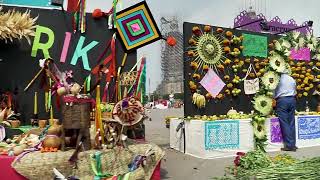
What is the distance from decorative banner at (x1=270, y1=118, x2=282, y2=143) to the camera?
26.3 ft

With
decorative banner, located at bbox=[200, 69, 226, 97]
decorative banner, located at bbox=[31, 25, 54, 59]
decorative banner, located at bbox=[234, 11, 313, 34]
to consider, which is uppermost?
decorative banner, located at bbox=[234, 11, 313, 34]

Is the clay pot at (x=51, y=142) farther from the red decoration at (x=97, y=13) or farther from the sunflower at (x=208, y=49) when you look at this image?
the sunflower at (x=208, y=49)

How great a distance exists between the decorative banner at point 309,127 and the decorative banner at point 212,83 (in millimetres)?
1760

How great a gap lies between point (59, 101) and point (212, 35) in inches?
185

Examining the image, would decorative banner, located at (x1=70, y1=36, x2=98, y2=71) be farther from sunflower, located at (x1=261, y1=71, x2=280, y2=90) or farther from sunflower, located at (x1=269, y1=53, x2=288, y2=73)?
sunflower, located at (x1=269, y1=53, x2=288, y2=73)

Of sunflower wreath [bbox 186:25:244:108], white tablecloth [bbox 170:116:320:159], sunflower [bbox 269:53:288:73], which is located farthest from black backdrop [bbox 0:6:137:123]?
sunflower [bbox 269:53:288:73]

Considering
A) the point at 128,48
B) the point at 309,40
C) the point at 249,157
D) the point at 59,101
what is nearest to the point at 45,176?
the point at 59,101

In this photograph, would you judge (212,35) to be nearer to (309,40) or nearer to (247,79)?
(247,79)

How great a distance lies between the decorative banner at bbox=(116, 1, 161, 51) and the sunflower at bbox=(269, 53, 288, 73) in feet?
8.12

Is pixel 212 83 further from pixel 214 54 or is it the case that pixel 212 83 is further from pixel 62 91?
pixel 62 91

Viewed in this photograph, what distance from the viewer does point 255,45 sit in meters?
9.32

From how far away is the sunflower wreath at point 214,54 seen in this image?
829cm

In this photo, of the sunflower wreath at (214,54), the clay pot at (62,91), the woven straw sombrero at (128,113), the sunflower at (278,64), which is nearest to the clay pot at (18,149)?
the clay pot at (62,91)

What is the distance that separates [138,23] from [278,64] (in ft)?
9.64
